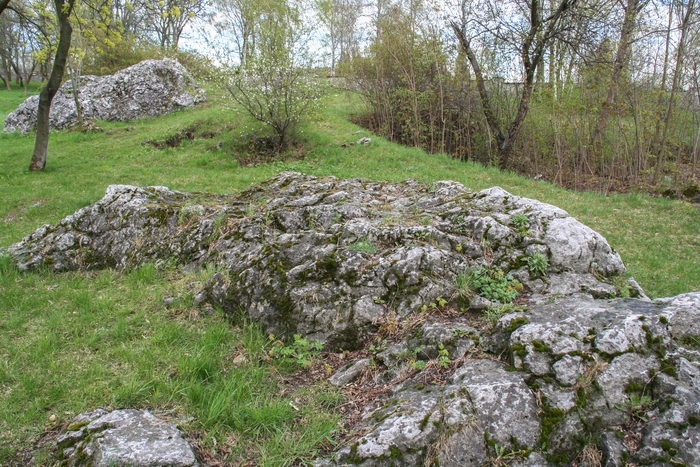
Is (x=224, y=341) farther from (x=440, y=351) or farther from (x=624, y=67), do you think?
(x=624, y=67)

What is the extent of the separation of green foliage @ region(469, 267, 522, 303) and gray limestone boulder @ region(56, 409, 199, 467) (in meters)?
2.66

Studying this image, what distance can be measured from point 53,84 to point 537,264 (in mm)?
13049

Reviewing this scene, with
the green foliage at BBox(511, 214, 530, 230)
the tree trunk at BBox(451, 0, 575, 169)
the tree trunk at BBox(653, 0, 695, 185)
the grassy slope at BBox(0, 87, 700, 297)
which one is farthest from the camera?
the tree trunk at BBox(451, 0, 575, 169)

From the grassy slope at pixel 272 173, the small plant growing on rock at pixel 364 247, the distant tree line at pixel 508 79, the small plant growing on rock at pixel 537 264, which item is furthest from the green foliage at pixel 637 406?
the distant tree line at pixel 508 79

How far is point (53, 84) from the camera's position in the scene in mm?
11281

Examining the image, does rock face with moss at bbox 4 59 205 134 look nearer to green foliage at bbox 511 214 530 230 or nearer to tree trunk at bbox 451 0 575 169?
tree trunk at bbox 451 0 575 169

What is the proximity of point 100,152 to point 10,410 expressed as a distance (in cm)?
1292

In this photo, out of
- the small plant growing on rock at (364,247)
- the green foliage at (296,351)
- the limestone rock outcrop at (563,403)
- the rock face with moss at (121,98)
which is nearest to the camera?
the limestone rock outcrop at (563,403)

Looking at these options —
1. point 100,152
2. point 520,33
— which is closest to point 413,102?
point 520,33

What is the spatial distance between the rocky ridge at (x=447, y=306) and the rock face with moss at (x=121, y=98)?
1357cm

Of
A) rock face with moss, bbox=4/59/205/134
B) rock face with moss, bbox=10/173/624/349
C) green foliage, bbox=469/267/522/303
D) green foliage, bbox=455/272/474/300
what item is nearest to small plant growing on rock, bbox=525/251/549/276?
rock face with moss, bbox=10/173/624/349

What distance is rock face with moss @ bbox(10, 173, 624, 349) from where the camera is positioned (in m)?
3.80

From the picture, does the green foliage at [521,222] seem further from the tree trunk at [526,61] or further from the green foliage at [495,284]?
the tree trunk at [526,61]

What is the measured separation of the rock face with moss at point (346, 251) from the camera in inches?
150
